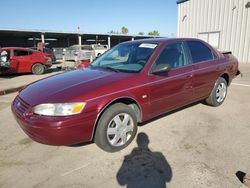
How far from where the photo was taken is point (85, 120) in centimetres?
297

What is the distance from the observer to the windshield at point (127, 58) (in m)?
3.86

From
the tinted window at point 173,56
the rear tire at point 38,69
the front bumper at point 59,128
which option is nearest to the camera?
the front bumper at point 59,128

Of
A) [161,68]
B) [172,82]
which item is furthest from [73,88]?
[172,82]

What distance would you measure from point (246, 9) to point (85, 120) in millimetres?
15176

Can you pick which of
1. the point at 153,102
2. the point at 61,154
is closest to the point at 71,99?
the point at 61,154

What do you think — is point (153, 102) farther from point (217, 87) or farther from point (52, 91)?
point (217, 87)

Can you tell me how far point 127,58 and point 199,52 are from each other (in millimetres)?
1594

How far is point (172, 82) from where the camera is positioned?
3973 mm

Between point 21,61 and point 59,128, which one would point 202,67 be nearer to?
point 59,128

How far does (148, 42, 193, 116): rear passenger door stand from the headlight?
1.25 m

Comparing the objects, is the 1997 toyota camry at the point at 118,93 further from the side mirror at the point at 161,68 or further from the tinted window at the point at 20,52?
the tinted window at the point at 20,52

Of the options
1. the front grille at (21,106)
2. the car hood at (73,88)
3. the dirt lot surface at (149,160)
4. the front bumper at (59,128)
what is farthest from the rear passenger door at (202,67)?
the front grille at (21,106)

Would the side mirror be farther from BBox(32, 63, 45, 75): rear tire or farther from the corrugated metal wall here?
the corrugated metal wall

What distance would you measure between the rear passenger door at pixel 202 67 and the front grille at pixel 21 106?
3013 mm
